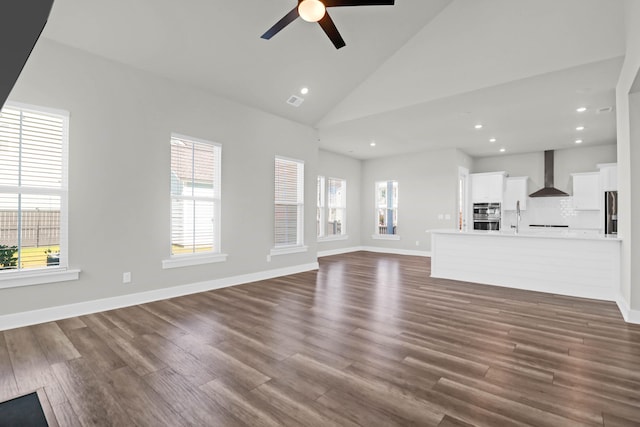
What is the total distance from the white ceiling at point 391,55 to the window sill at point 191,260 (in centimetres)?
250

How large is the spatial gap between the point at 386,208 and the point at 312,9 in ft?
24.1

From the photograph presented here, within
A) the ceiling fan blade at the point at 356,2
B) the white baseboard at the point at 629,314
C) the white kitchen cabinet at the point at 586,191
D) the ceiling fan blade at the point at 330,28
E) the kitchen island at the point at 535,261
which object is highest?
the ceiling fan blade at the point at 356,2

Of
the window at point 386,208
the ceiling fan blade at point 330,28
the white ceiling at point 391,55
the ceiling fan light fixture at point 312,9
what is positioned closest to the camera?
the ceiling fan light fixture at point 312,9

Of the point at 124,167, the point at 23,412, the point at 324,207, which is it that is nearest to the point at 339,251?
the point at 324,207

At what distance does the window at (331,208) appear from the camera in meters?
8.87

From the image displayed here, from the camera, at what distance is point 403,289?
196 inches

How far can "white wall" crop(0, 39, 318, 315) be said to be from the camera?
11.5 feet

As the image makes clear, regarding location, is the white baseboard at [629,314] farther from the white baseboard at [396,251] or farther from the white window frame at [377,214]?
the white window frame at [377,214]

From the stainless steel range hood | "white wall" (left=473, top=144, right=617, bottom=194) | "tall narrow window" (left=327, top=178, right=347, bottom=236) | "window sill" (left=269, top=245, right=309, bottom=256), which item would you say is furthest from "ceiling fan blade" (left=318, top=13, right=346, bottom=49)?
"white wall" (left=473, top=144, right=617, bottom=194)

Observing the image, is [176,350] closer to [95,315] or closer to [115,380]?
[115,380]

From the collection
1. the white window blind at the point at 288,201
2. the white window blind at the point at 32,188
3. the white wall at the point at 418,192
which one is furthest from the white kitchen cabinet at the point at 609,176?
the white window blind at the point at 32,188

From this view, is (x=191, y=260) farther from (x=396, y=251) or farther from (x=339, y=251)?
(x=396, y=251)

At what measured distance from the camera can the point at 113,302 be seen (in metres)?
3.89

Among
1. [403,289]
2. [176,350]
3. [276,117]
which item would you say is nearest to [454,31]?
[276,117]
